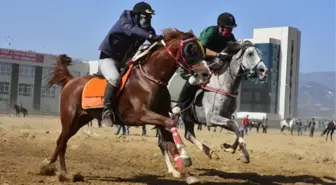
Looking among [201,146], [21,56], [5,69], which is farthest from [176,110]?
[5,69]

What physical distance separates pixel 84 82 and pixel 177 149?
2964mm

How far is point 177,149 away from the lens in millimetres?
9359

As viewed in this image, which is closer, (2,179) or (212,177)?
(2,179)

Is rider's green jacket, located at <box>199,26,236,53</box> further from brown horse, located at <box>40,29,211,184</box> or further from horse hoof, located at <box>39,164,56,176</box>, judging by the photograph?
horse hoof, located at <box>39,164,56,176</box>

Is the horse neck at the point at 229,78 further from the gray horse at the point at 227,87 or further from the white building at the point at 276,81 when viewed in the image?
the white building at the point at 276,81

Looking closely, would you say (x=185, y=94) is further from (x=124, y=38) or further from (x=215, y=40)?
(x=124, y=38)

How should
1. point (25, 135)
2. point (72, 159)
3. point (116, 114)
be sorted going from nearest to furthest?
point (116, 114)
point (72, 159)
point (25, 135)

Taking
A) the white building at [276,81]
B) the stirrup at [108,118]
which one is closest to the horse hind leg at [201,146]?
the stirrup at [108,118]

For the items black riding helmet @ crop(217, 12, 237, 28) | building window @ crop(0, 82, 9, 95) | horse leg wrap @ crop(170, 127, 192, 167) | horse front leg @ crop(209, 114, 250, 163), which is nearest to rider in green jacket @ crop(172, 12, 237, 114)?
black riding helmet @ crop(217, 12, 237, 28)

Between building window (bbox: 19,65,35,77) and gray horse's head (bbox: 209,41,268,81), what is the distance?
324 ft

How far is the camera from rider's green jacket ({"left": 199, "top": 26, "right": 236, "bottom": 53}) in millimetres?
12992

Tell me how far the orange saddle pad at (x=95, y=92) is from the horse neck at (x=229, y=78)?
9.52 feet

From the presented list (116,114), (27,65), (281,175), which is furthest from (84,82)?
(27,65)

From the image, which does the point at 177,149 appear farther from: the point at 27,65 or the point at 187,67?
the point at 27,65
